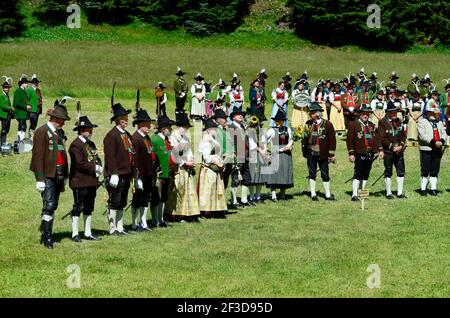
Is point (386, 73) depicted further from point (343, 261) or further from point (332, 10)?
point (343, 261)

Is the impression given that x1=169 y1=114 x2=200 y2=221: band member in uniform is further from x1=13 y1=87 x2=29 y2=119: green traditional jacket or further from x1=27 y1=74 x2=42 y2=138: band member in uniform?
x1=27 y1=74 x2=42 y2=138: band member in uniform

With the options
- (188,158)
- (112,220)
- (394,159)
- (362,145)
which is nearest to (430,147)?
(394,159)

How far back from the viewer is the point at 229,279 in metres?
10.9

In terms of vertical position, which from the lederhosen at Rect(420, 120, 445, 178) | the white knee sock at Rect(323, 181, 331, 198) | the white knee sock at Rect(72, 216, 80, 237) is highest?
the lederhosen at Rect(420, 120, 445, 178)

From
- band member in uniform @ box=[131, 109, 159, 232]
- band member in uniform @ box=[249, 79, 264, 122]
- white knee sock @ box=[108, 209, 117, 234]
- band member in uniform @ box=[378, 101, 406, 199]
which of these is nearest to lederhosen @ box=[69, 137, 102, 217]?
white knee sock @ box=[108, 209, 117, 234]

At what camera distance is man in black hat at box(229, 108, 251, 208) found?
17.0 metres

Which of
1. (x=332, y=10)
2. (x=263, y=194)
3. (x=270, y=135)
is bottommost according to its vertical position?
(x=263, y=194)

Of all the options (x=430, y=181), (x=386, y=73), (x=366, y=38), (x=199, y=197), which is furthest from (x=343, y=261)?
(x=366, y=38)

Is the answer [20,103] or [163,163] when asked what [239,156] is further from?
[20,103]

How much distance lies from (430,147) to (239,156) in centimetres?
485

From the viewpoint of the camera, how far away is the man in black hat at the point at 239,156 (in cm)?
1703

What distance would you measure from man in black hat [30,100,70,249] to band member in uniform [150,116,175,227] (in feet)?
7.93

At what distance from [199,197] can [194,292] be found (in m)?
5.94

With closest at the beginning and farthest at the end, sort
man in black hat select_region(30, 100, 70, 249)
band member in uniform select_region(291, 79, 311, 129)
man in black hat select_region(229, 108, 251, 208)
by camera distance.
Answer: man in black hat select_region(30, 100, 70, 249), man in black hat select_region(229, 108, 251, 208), band member in uniform select_region(291, 79, 311, 129)
